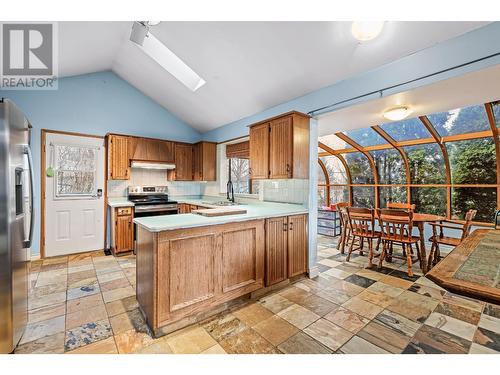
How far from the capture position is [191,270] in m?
2.03

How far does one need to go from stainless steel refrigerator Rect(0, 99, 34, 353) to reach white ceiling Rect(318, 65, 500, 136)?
3.19m

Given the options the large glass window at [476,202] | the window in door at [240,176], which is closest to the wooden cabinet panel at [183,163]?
the window in door at [240,176]

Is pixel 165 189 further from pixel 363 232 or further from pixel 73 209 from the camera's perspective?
pixel 363 232

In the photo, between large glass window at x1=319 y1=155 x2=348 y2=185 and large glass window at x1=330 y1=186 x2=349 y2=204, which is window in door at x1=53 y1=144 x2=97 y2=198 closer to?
large glass window at x1=319 y1=155 x2=348 y2=185

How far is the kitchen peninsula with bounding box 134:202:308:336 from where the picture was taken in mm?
1885

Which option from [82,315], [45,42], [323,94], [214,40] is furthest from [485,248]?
[45,42]

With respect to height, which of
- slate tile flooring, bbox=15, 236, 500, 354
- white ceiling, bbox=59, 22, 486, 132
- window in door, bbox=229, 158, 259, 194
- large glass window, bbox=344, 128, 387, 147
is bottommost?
slate tile flooring, bbox=15, 236, 500, 354

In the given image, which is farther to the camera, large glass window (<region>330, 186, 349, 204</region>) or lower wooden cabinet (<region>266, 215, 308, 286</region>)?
large glass window (<region>330, 186, 349, 204</region>)

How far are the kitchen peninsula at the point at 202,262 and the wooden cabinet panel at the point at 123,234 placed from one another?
82.7 inches

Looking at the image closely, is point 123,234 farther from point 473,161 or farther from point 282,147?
point 473,161

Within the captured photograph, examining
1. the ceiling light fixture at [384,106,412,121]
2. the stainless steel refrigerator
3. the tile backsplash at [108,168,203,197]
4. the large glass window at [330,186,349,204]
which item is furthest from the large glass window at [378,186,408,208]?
the stainless steel refrigerator

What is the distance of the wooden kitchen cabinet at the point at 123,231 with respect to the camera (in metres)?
3.98

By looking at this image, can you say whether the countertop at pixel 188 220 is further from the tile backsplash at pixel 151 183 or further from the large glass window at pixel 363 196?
the large glass window at pixel 363 196
